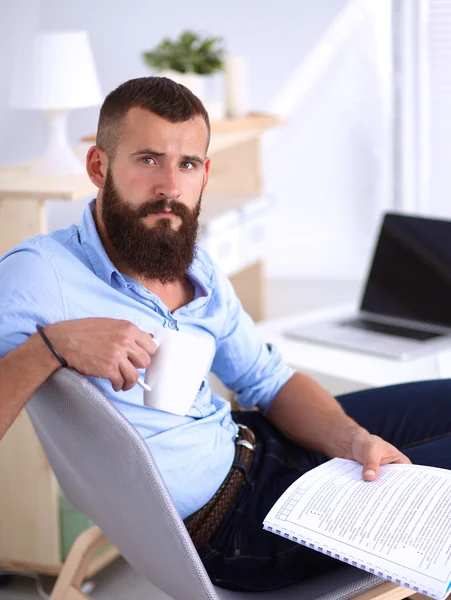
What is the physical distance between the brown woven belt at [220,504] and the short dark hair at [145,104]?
1.78 ft

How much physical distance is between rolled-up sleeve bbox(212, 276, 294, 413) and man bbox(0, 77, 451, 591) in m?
0.02

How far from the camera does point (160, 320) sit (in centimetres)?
149

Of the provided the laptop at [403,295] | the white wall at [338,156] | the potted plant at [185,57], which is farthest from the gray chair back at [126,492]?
the white wall at [338,156]

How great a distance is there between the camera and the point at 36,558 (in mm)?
2195

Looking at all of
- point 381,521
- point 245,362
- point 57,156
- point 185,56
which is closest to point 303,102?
point 185,56

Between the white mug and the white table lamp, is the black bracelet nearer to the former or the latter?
the white mug

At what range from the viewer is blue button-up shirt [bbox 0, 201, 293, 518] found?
52.3 inches

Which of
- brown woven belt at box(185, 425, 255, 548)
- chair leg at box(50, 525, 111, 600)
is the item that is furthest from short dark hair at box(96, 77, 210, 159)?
chair leg at box(50, 525, 111, 600)

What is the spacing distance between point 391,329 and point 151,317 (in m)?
1.06

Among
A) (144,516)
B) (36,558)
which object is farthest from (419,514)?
(36,558)

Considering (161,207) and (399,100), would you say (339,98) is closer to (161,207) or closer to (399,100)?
(399,100)

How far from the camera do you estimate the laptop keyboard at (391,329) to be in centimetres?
233

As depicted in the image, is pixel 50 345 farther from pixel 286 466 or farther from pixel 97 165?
pixel 286 466

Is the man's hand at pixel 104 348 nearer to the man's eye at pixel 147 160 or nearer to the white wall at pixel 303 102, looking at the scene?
the man's eye at pixel 147 160
